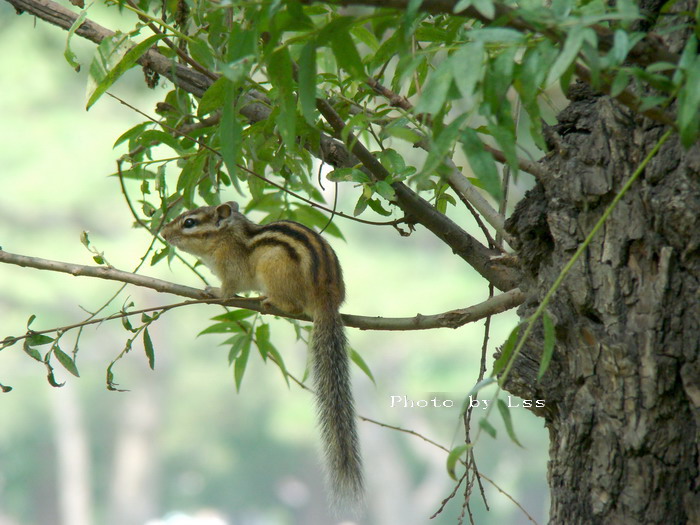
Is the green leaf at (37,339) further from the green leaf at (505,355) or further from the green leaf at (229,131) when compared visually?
the green leaf at (505,355)

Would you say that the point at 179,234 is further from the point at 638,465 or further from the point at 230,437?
the point at 230,437

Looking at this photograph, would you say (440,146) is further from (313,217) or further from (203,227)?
(203,227)

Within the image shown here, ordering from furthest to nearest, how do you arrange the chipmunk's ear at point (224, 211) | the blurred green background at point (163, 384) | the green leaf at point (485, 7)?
the blurred green background at point (163, 384) → the chipmunk's ear at point (224, 211) → the green leaf at point (485, 7)

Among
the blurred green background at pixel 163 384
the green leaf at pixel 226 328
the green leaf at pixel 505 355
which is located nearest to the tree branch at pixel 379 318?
the green leaf at pixel 226 328

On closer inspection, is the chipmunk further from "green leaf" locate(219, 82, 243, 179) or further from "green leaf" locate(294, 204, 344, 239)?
"green leaf" locate(219, 82, 243, 179)

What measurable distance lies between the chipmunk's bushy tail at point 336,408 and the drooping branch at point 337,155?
45cm

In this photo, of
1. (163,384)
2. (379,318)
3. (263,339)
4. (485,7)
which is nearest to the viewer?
(485,7)

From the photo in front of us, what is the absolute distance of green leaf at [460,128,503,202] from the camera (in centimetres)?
58

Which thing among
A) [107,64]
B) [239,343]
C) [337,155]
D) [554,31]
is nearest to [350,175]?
[337,155]

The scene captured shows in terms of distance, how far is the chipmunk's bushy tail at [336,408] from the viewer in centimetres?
142

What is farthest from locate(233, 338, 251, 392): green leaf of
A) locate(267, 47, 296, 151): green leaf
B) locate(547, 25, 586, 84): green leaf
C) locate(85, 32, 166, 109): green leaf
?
locate(547, 25, 586, 84): green leaf

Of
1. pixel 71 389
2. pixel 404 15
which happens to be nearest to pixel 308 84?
pixel 404 15

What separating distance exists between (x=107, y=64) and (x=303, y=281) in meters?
0.77

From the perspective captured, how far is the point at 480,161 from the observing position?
1.96 feet
